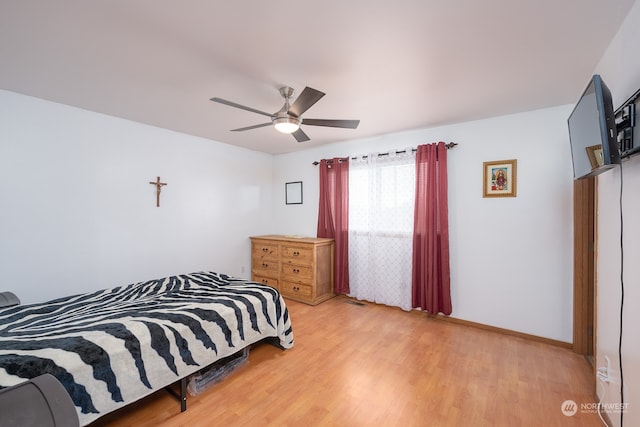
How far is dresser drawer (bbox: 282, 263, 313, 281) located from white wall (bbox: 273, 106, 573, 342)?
6.21 ft

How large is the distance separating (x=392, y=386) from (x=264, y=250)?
112 inches

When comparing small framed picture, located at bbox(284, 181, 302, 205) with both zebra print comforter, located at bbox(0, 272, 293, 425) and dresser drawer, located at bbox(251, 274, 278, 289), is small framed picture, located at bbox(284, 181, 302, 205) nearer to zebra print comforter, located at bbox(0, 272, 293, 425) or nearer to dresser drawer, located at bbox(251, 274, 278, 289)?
dresser drawer, located at bbox(251, 274, 278, 289)

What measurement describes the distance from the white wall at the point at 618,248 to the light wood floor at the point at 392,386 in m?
0.45

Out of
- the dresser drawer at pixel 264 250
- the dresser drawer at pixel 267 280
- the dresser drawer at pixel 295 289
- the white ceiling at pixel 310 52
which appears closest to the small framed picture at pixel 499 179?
the white ceiling at pixel 310 52

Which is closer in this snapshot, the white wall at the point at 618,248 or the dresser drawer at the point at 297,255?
the white wall at the point at 618,248

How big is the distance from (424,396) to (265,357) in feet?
4.54

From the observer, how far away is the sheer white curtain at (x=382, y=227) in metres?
3.58

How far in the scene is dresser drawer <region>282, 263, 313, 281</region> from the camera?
3891mm

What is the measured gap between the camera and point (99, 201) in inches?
116

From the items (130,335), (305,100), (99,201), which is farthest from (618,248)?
(99,201)

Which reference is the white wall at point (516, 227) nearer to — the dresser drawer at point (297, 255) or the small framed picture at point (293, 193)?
the dresser drawer at point (297, 255)

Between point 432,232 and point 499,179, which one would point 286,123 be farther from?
point 499,179

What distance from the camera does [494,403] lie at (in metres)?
1.89

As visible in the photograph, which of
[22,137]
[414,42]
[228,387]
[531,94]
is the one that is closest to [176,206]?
[22,137]
